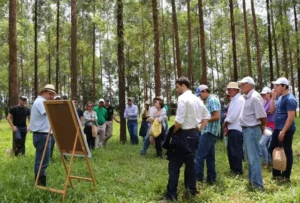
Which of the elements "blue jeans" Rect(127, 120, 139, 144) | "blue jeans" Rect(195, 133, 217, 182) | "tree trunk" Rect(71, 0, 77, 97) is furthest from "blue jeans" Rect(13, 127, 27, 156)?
"blue jeans" Rect(195, 133, 217, 182)

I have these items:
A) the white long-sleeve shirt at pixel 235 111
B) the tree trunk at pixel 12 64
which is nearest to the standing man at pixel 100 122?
the tree trunk at pixel 12 64

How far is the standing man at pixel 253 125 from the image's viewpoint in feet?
18.7

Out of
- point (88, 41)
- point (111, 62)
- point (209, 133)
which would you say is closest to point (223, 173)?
point (209, 133)

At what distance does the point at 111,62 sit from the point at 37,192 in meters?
49.7

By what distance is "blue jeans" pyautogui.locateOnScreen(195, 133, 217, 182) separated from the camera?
632 cm

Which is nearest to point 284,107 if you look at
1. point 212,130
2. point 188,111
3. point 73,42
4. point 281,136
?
point 281,136

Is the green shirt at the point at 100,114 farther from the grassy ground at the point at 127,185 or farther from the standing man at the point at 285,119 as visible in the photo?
the standing man at the point at 285,119

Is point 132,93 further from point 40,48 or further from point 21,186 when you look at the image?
point 21,186

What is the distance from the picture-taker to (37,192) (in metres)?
5.47

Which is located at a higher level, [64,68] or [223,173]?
[64,68]

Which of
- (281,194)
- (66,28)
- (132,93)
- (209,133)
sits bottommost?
(281,194)

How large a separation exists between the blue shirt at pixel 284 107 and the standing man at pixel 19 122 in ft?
22.0

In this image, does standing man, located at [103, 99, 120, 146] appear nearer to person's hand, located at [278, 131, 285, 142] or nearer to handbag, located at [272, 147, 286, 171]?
handbag, located at [272, 147, 286, 171]

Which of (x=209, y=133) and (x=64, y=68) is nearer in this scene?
(x=209, y=133)
